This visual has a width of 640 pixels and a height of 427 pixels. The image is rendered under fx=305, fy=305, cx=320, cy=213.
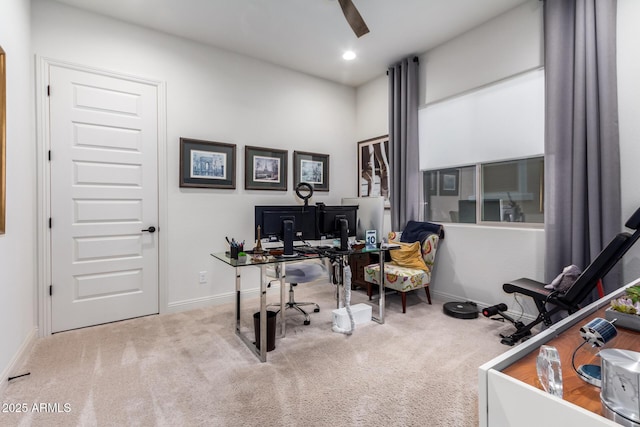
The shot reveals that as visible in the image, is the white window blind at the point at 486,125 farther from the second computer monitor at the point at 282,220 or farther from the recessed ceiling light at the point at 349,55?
the second computer monitor at the point at 282,220

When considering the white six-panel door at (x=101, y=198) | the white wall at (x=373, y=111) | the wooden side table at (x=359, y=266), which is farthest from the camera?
the white wall at (x=373, y=111)

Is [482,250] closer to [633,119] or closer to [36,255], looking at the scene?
[633,119]

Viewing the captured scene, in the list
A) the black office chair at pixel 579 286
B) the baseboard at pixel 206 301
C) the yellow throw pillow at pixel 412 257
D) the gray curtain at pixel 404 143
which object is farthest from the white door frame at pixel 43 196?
the black office chair at pixel 579 286

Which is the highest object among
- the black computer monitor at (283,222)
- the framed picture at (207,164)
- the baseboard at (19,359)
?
the framed picture at (207,164)

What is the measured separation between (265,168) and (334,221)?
1.51 m

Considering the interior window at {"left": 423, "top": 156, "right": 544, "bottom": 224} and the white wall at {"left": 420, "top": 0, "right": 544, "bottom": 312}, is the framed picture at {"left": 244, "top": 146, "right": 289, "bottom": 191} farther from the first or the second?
the white wall at {"left": 420, "top": 0, "right": 544, "bottom": 312}

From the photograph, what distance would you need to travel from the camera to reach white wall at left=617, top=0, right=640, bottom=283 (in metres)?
2.30

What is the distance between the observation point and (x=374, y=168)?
4504 mm

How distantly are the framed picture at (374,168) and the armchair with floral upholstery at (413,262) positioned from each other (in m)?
0.76

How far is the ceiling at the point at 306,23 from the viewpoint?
2850 millimetres

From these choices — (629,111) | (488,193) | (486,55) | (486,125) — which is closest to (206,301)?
(488,193)

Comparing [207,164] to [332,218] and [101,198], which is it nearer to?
[101,198]

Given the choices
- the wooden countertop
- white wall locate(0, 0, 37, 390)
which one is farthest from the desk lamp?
white wall locate(0, 0, 37, 390)

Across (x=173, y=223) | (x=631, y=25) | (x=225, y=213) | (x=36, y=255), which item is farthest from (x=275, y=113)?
(x=631, y=25)
